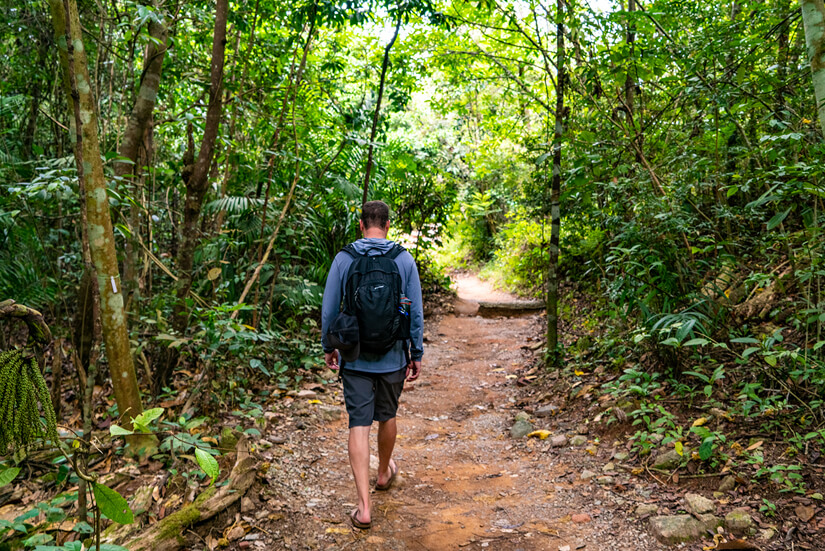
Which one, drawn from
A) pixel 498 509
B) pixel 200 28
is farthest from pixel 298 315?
pixel 498 509

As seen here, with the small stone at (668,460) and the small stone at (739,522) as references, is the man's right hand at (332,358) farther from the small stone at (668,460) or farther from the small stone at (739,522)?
the small stone at (739,522)

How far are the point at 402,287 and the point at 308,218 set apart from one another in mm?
3944

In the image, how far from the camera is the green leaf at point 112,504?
1674mm

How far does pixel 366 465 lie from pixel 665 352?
9.40 feet

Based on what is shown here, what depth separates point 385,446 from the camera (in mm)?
3533

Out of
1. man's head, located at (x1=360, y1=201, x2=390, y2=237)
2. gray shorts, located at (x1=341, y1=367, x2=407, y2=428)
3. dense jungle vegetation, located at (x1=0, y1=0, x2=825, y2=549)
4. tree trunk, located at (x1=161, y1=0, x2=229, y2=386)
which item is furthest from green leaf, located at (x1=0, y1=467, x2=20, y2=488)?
tree trunk, located at (x1=161, y1=0, x2=229, y2=386)

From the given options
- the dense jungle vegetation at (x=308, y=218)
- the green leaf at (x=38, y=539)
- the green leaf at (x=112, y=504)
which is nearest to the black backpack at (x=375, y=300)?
the dense jungle vegetation at (x=308, y=218)

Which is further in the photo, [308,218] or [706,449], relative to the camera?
[308,218]

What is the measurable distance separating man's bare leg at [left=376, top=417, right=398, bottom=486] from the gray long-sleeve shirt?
0.44 m

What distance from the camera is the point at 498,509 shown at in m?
3.46

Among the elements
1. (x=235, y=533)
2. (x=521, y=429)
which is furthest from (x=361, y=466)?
(x=521, y=429)

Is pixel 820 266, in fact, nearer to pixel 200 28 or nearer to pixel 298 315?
pixel 298 315

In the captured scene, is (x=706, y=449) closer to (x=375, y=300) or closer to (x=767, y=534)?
(x=767, y=534)

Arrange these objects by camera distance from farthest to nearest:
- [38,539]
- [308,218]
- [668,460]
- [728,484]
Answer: [308,218]
[668,460]
[728,484]
[38,539]
